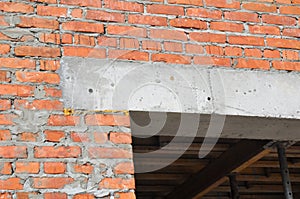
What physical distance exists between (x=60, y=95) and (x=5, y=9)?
0.60 meters

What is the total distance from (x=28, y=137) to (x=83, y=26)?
2.46 feet

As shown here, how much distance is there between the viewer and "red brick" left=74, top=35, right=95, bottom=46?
3.54 m

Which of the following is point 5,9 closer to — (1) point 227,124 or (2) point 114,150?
(2) point 114,150

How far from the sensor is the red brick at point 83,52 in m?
3.50

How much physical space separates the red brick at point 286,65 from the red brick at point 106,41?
3.35 ft

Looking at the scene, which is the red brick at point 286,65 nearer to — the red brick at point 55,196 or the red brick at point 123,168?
the red brick at point 123,168

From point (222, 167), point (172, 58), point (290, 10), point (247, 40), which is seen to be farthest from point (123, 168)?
point (222, 167)

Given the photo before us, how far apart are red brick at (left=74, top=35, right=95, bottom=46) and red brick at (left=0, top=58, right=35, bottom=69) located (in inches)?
11.5

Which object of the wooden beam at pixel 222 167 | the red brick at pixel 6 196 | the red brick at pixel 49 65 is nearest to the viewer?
the red brick at pixel 6 196

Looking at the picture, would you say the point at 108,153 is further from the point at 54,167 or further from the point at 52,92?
the point at 52,92

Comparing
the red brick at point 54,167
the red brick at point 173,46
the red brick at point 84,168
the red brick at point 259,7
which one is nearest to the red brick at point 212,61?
the red brick at point 173,46

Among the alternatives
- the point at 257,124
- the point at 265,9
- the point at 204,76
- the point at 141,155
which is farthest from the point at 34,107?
the point at 141,155

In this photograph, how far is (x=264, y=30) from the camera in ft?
13.0

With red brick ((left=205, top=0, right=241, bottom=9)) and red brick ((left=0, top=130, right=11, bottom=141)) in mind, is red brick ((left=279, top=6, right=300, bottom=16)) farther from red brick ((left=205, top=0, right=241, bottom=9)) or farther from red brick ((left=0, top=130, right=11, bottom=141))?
red brick ((left=0, top=130, right=11, bottom=141))
